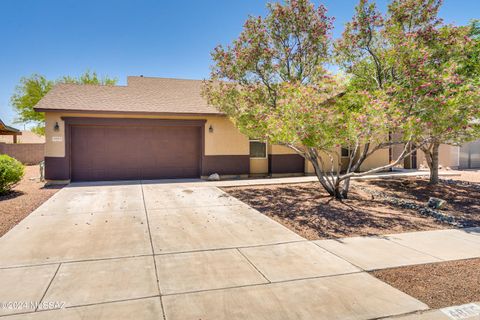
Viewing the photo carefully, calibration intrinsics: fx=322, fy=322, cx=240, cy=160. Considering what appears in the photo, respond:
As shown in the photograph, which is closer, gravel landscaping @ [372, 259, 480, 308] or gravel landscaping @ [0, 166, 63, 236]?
gravel landscaping @ [372, 259, 480, 308]

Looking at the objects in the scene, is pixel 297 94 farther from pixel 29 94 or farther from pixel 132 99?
pixel 29 94

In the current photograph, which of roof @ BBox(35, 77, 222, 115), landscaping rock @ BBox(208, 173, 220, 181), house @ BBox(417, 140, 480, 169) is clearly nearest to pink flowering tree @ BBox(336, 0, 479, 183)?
roof @ BBox(35, 77, 222, 115)

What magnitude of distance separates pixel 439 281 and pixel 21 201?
35.1ft

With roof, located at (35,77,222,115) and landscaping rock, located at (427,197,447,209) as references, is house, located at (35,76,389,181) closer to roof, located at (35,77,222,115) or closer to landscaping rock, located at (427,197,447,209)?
roof, located at (35,77,222,115)

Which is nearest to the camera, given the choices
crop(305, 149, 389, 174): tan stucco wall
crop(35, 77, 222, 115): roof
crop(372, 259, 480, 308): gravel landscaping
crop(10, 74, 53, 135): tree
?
crop(372, 259, 480, 308): gravel landscaping

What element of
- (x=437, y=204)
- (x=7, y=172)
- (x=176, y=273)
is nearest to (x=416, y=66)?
A: (x=437, y=204)

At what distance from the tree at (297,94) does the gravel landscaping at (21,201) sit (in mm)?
6644

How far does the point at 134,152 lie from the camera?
1436 centimetres

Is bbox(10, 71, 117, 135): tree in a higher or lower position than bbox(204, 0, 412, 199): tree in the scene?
higher

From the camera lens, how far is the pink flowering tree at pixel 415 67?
320 inches

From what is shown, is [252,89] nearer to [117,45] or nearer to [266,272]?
[266,272]

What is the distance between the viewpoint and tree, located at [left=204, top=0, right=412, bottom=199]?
8273 millimetres

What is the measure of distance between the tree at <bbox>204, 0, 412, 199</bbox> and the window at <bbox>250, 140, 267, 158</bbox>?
3.74 meters

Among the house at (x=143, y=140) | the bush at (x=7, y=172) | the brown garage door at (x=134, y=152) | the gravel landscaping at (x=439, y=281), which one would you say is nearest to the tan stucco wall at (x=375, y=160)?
the house at (x=143, y=140)
